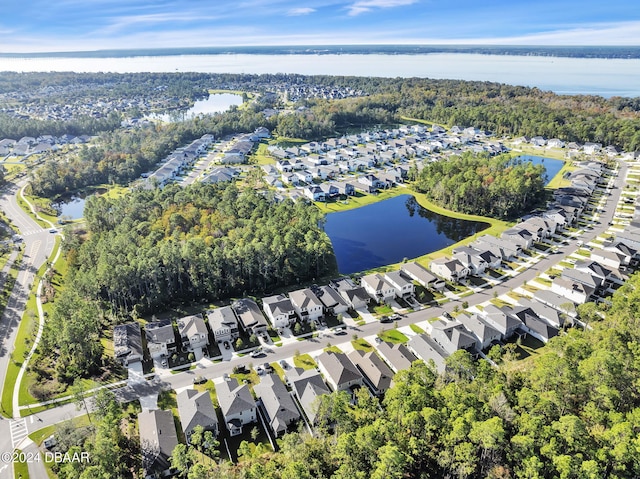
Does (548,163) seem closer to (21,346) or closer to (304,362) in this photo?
(304,362)

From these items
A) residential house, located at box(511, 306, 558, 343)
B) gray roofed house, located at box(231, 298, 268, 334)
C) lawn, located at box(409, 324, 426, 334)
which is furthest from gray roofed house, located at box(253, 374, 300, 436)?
residential house, located at box(511, 306, 558, 343)

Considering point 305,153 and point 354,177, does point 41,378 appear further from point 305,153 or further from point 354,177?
point 305,153

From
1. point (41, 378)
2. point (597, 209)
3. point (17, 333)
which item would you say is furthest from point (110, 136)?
point (597, 209)

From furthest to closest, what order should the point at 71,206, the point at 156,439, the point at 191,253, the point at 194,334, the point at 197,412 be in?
the point at 71,206 < the point at 191,253 < the point at 194,334 < the point at 197,412 < the point at 156,439

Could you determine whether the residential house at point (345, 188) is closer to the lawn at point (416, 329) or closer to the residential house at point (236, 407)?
the lawn at point (416, 329)

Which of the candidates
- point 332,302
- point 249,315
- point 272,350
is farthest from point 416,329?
point 249,315

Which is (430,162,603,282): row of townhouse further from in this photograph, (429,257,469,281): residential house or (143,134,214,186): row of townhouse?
(143,134,214,186): row of townhouse

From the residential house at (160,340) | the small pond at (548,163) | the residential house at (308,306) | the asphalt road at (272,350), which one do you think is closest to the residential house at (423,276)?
the asphalt road at (272,350)
